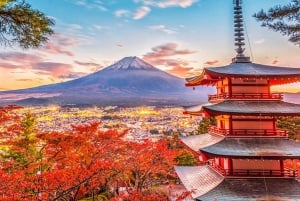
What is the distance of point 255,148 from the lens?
11.9m

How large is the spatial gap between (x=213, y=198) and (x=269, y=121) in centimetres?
424

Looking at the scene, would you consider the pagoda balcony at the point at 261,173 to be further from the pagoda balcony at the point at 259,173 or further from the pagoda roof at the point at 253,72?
the pagoda roof at the point at 253,72

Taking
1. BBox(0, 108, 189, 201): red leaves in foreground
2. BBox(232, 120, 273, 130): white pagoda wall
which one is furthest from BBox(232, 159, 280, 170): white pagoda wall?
BBox(0, 108, 189, 201): red leaves in foreground

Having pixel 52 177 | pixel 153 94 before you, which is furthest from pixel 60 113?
pixel 52 177

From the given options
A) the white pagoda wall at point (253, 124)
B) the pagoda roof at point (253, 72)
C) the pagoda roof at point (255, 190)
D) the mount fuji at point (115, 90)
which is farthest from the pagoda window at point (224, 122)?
the mount fuji at point (115, 90)

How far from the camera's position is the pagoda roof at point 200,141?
13352mm

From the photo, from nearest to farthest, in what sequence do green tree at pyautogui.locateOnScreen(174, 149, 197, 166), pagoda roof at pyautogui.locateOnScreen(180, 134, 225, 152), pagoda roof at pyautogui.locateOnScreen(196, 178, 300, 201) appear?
pagoda roof at pyautogui.locateOnScreen(196, 178, 300, 201), pagoda roof at pyautogui.locateOnScreen(180, 134, 225, 152), green tree at pyautogui.locateOnScreen(174, 149, 197, 166)

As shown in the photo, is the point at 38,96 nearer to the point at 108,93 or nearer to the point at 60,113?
the point at 60,113

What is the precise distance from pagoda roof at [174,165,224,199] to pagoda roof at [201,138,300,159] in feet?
3.92

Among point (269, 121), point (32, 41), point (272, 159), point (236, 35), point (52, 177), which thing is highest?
point (236, 35)

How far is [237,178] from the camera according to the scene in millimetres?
11984

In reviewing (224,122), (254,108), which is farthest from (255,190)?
(224,122)

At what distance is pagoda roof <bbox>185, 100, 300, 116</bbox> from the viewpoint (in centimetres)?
1213

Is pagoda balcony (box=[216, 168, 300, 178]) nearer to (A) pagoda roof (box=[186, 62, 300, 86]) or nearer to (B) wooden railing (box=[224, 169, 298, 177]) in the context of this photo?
(B) wooden railing (box=[224, 169, 298, 177])
